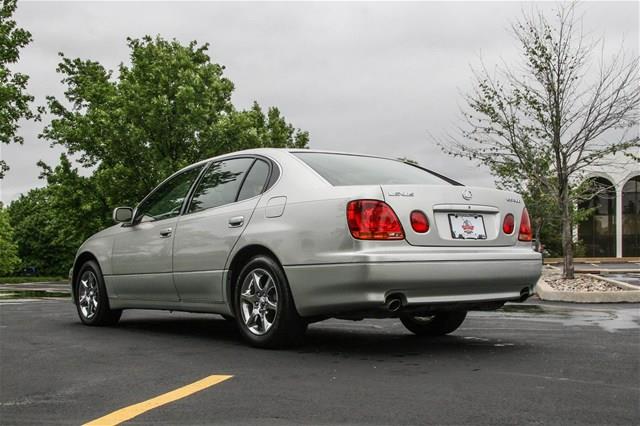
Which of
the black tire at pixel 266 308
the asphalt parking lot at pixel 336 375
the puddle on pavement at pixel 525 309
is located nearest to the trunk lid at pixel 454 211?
the asphalt parking lot at pixel 336 375

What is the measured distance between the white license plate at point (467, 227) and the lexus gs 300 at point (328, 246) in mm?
11

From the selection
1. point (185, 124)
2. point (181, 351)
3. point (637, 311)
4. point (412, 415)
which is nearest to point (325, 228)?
point (181, 351)

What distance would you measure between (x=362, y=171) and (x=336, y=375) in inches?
77.7

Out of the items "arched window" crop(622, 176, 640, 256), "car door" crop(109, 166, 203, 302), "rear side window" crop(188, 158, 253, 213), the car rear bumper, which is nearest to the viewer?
the car rear bumper

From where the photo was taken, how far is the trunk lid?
5395mm

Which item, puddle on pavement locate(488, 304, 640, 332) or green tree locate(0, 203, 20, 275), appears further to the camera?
green tree locate(0, 203, 20, 275)

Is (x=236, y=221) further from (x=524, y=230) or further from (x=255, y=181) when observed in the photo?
(x=524, y=230)

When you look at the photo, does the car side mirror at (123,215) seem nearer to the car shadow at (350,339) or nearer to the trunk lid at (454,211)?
the car shadow at (350,339)

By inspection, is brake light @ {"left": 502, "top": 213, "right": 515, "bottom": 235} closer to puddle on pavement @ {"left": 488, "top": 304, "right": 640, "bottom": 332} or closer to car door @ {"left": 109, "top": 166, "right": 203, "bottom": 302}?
puddle on pavement @ {"left": 488, "top": 304, "right": 640, "bottom": 332}

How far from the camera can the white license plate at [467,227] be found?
561cm

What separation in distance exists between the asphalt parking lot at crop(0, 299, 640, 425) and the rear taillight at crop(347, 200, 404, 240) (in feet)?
Answer: 2.88

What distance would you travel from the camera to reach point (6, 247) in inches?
2418

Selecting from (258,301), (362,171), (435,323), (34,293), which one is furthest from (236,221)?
(34,293)

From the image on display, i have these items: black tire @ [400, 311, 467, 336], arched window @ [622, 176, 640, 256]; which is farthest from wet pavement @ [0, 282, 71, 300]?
arched window @ [622, 176, 640, 256]
